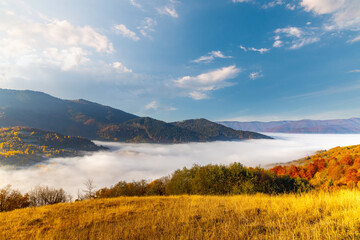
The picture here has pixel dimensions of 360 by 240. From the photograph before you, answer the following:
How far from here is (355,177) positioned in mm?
43250

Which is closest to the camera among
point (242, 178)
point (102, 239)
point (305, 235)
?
point (305, 235)

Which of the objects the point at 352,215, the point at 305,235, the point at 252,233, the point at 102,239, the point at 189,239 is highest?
the point at 352,215

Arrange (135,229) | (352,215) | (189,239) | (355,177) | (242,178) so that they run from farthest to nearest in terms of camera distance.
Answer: (355,177)
(242,178)
(135,229)
(189,239)
(352,215)

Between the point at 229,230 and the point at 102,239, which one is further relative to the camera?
the point at 102,239

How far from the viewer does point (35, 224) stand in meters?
12.1

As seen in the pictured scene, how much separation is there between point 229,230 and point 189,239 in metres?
1.65

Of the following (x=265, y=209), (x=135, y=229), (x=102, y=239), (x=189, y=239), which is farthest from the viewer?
(x=265, y=209)

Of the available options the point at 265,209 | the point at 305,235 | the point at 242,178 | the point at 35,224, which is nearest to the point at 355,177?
the point at 242,178

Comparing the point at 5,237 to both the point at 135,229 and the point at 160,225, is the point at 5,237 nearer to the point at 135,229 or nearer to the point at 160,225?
the point at 135,229

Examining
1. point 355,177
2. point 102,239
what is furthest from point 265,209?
point 355,177

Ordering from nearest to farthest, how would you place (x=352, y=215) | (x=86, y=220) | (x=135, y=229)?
(x=352, y=215) → (x=135, y=229) → (x=86, y=220)

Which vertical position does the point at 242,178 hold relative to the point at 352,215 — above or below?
below

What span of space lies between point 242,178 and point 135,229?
33.5 m

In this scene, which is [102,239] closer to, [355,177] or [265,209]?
[265,209]
